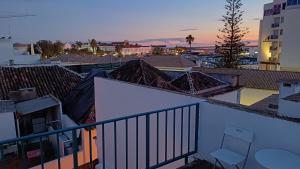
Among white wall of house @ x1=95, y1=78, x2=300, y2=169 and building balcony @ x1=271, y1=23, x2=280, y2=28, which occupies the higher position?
building balcony @ x1=271, y1=23, x2=280, y2=28

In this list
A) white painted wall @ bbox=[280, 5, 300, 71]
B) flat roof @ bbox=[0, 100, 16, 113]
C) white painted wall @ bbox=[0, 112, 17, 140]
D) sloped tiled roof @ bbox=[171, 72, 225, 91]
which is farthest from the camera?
white painted wall @ bbox=[280, 5, 300, 71]

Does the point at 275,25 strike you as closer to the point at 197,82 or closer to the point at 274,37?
the point at 274,37

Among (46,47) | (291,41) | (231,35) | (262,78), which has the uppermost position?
(231,35)

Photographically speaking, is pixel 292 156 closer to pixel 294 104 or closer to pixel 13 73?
pixel 294 104

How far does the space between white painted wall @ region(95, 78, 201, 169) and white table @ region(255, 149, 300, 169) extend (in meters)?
1.22

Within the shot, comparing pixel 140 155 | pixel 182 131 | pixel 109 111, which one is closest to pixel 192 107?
pixel 182 131

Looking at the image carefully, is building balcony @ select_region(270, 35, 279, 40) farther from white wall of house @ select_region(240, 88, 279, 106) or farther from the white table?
the white table

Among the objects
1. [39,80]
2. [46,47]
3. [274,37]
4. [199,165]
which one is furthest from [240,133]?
[46,47]

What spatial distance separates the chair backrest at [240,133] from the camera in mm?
2785

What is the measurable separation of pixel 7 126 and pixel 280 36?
26868 millimetres

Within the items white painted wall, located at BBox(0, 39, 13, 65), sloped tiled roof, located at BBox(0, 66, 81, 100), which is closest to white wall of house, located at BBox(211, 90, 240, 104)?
sloped tiled roof, located at BBox(0, 66, 81, 100)

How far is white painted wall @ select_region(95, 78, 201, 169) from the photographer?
13.5 ft

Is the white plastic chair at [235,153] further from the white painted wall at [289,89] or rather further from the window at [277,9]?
the window at [277,9]

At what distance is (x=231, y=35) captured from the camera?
21.8 metres
